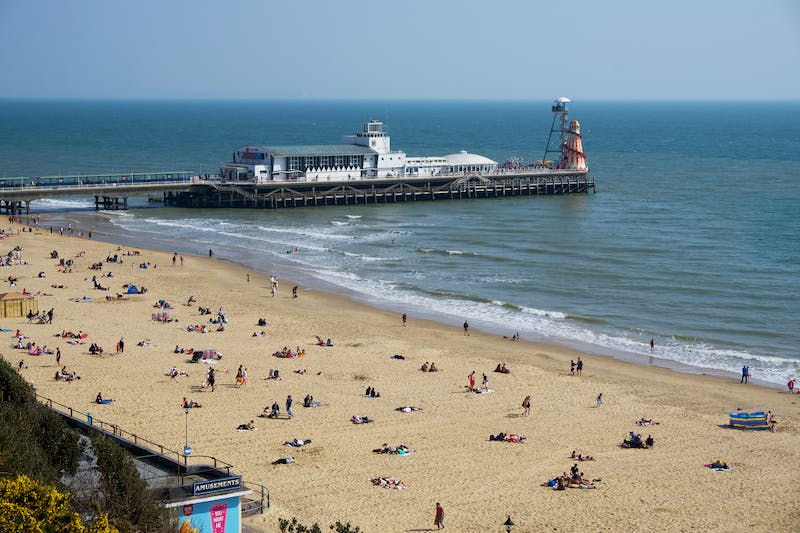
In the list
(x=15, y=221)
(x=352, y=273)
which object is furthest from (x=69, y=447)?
(x=15, y=221)

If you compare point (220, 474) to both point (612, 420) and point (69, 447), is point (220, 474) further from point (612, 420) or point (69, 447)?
point (612, 420)

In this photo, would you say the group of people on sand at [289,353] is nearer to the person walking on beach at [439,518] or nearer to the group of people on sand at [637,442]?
the group of people on sand at [637,442]

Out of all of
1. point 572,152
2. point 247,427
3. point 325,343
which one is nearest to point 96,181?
point 572,152

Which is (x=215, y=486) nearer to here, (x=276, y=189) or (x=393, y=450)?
(x=393, y=450)

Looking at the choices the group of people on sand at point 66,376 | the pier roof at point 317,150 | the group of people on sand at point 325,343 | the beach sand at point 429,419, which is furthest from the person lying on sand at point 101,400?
the pier roof at point 317,150

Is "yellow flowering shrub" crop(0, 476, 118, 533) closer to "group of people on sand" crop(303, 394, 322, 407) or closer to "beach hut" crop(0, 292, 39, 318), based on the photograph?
"group of people on sand" crop(303, 394, 322, 407)
